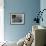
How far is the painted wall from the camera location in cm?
553

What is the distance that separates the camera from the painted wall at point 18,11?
18.1 ft

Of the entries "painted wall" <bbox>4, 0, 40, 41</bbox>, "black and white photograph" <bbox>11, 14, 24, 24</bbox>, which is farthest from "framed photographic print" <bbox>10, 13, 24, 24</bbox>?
"painted wall" <bbox>4, 0, 40, 41</bbox>

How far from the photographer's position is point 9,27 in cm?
555

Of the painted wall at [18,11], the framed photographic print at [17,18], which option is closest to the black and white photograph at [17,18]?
the framed photographic print at [17,18]

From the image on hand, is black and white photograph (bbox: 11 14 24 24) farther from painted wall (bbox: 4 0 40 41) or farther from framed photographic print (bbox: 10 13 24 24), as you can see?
painted wall (bbox: 4 0 40 41)

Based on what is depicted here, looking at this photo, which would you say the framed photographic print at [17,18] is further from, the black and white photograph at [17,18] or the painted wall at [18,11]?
the painted wall at [18,11]

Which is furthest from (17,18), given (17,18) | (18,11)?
(18,11)

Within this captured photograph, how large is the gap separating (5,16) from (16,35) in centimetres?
92

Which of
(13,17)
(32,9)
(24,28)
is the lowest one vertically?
(24,28)

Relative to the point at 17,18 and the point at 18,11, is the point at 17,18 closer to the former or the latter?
the point at 17,18

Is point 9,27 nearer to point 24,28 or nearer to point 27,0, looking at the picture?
point 24,28

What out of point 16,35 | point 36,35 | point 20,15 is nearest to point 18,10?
point 20,15

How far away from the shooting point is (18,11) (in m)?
5.56

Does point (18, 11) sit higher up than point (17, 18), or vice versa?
point (18, 11)
